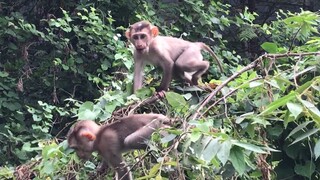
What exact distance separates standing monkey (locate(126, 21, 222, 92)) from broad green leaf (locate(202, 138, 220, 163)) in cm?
215

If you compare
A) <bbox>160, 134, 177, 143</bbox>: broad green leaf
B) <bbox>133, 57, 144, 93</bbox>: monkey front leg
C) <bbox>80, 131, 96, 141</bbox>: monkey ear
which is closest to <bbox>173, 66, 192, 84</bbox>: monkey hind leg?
<bbox>133, 57, 144, 93</bbox>: monkey front leg

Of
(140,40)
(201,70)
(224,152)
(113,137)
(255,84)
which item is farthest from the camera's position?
(140,40)

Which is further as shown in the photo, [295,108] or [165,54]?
[165,54]

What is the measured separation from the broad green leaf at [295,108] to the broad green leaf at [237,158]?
0.27 metres

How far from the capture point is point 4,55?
7.99m

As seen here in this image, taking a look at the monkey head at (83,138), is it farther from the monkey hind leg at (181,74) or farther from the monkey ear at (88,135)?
the monkey hind leg at (181,74)

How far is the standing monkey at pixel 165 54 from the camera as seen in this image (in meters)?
5.31

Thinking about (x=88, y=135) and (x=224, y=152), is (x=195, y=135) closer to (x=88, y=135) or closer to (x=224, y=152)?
(x=224, y=152)

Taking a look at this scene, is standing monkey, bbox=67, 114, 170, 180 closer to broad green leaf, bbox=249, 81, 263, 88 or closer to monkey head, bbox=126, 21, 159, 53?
broad green leaf, bbox=249, 81, 263, 88

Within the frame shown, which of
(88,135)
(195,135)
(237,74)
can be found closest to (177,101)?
(237,74)

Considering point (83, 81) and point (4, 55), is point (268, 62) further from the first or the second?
point (4, 55)

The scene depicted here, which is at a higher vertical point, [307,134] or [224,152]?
[224,152]

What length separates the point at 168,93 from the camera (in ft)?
11.6

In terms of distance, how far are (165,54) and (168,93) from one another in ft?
6.67
